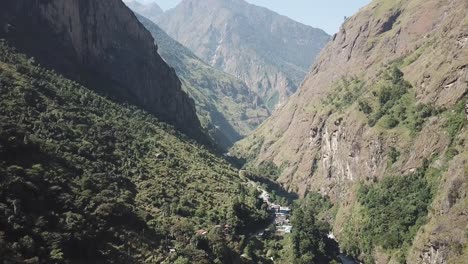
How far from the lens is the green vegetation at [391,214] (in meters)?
117

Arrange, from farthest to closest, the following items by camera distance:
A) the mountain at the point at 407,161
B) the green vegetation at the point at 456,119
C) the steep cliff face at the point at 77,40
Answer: the steep cliff face at the point at 77,40 → the green vegetation at the point at 456,119 → the mountain at the point at 407,161

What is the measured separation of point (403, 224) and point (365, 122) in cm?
5212

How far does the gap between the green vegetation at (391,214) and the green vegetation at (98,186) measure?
26.9 meters

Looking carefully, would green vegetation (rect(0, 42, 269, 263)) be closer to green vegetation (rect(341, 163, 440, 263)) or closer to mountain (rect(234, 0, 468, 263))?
green vegetation (rect(341, 163, 440, 263))

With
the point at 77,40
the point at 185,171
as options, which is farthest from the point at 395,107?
the point at 77,40

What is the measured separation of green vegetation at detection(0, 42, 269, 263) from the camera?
84.6 metres

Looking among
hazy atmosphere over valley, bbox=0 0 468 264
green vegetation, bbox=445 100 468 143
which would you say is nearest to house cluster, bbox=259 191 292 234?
hazy atmosphere over valley, bbox=0 0 468 264

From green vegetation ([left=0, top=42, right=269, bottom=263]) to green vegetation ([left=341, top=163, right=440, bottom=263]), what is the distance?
26917 mm

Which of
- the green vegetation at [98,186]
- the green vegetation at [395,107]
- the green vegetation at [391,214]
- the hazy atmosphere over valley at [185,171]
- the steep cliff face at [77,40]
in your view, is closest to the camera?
the green vegetation at [98,186]

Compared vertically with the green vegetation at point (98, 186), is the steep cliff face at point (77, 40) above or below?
above

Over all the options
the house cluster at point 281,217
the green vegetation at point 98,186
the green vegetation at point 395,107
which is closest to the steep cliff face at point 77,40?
the green vegetation at point 98,186

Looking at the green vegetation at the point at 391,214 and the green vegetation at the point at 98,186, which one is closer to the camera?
the green vegetation at the point at 98,186

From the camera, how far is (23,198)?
280 ft

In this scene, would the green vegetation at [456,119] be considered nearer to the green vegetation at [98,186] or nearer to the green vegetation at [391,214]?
the green vegetation at [391,214]
